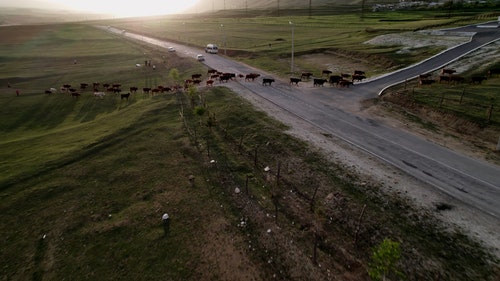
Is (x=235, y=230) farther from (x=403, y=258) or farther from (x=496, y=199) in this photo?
(x=496, y=199)

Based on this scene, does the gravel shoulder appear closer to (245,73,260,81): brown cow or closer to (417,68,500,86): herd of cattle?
(245,73,260,81): brown cow

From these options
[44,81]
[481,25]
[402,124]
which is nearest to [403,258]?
[402,124]

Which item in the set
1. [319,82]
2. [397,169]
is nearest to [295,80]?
[319,82]

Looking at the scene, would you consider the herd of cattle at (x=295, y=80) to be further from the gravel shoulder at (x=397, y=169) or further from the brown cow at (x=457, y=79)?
the gravel shoulder at (x=397, y=169)

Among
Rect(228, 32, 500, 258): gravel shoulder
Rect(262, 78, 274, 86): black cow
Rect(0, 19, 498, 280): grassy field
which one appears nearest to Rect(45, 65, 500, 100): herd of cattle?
Rect(262, 78, 274, 86): black cow

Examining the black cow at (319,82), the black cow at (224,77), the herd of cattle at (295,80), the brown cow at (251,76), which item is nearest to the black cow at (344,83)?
the herd of cattle at (295,80)
